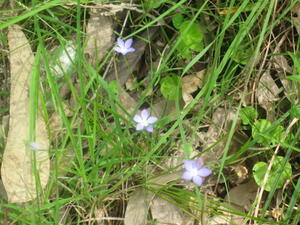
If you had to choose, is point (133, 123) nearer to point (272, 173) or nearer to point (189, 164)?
point (189, 164)

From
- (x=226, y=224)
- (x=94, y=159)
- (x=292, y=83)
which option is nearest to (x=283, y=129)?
(x=292, y=83)

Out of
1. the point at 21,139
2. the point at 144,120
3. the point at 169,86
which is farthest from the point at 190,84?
the point at 21,139

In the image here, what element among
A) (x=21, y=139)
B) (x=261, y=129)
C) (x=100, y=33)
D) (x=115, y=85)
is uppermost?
(x=100, y=33)

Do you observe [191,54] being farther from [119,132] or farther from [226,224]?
[226,224]

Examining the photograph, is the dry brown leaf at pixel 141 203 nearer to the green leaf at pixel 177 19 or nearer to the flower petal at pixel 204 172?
the flower petal at pixel 204 172

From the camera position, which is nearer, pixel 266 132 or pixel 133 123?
pixel 266 132

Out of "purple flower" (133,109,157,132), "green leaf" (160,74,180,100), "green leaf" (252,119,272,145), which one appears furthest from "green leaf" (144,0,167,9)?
"green leaf" (252,119,272,145)

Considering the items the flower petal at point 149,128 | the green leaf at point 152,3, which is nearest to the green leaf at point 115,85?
the flower petal at point 149,128
